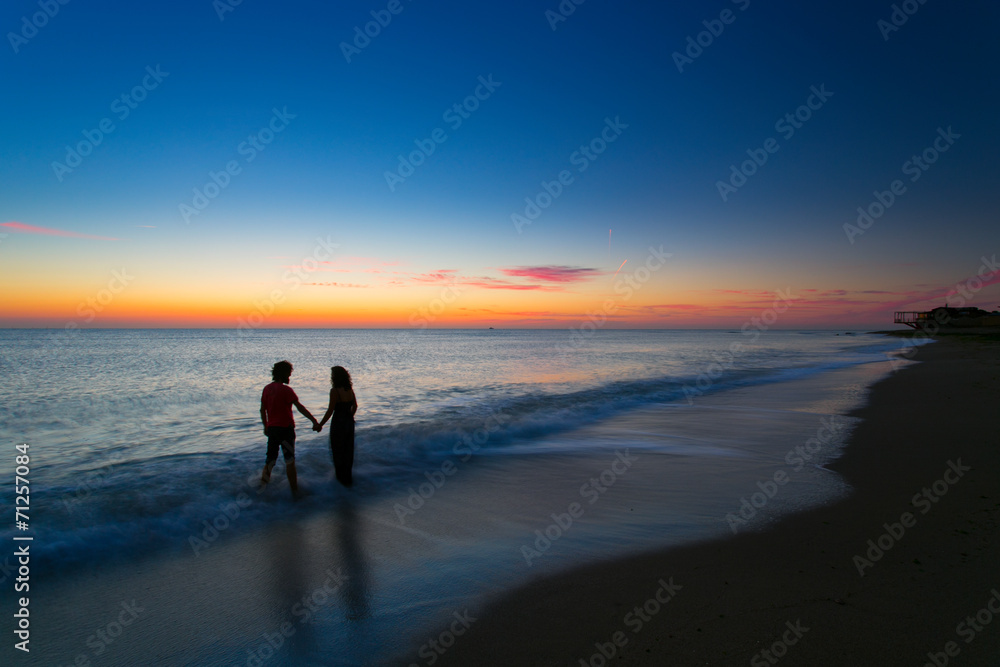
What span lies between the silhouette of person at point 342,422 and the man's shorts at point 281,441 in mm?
505

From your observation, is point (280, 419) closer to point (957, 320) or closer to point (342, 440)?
point (342, 440)

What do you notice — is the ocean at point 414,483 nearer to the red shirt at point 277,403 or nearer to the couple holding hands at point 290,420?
the couple holding hands at point 290,420

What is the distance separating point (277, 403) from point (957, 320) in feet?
398

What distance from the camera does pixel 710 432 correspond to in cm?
1253

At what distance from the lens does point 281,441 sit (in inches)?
312

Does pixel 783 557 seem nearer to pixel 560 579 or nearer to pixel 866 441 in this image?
pixel 560 579

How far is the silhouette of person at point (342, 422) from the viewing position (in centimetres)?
818

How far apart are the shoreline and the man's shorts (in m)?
4.92

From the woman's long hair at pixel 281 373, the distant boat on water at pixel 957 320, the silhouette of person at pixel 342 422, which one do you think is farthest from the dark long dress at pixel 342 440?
the distant boat on water at pixel 957 320

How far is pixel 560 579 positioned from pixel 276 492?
5.44 m

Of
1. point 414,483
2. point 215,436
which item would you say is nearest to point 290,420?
point 414,483

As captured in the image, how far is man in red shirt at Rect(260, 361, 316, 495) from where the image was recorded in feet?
25.6

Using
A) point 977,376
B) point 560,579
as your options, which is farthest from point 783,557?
point 977,376

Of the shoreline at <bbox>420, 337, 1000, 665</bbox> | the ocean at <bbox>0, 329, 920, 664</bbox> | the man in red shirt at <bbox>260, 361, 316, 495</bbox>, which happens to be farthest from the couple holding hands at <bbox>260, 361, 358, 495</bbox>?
the shoreline at <bbox>420, 337, 1000, 665</bbox>
